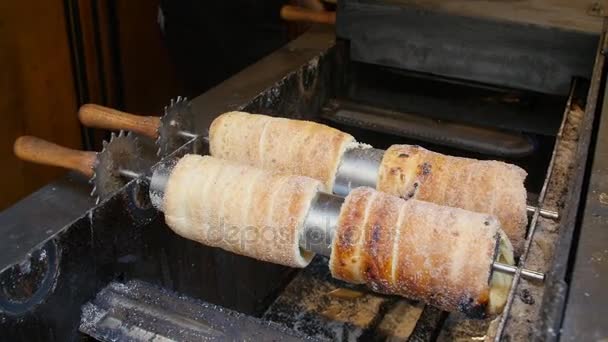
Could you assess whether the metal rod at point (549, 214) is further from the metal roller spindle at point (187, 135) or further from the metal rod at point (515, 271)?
the metal roller spindle at point (187, 135)

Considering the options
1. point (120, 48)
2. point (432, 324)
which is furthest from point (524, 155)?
point (120, 48)

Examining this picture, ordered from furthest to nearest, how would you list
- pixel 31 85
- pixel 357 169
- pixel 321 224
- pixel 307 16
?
pixel 31 85 → pixel 307 16 → pixel 357 169 → pixel 321 224

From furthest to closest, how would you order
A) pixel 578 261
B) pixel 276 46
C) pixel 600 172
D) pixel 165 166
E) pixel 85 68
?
1. pixel 276 46
2. pixel 85 68
3. pixel 165 166
4. pixel 600 172
5. pixel 578 261

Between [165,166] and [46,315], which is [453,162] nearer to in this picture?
[165,166]

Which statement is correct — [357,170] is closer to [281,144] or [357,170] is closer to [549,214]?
[281,144]

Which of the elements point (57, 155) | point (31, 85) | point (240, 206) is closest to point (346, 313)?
point (240, 206)

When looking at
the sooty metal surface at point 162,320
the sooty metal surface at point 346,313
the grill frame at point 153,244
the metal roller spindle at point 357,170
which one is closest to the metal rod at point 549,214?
the grill frame at point 153,244
